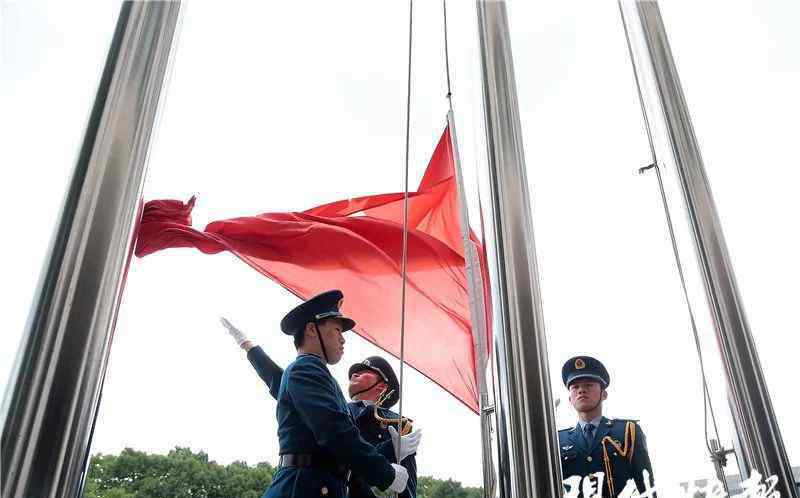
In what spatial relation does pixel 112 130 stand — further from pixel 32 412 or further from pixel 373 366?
pixel 373 366

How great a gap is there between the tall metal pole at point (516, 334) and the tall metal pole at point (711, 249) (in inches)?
13.1

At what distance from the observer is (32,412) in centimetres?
45

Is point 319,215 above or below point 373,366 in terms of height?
above

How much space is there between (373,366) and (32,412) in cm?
235

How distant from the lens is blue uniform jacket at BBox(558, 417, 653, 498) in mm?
2410

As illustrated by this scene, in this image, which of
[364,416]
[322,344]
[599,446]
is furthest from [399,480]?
[599,446]

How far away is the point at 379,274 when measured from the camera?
306cm

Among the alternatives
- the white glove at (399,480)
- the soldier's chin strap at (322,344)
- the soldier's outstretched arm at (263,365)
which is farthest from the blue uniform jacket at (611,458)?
the soldier's outstretched arm at (263,365)

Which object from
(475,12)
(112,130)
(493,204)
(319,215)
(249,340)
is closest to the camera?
(112,130)

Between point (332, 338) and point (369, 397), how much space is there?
77cm

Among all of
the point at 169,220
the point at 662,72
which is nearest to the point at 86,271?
the point at 662,72

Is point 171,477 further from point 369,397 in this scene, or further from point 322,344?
point 322,344

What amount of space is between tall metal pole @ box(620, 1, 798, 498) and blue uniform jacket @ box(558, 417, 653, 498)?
5.61ft

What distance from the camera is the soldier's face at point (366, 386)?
8.77 feet
